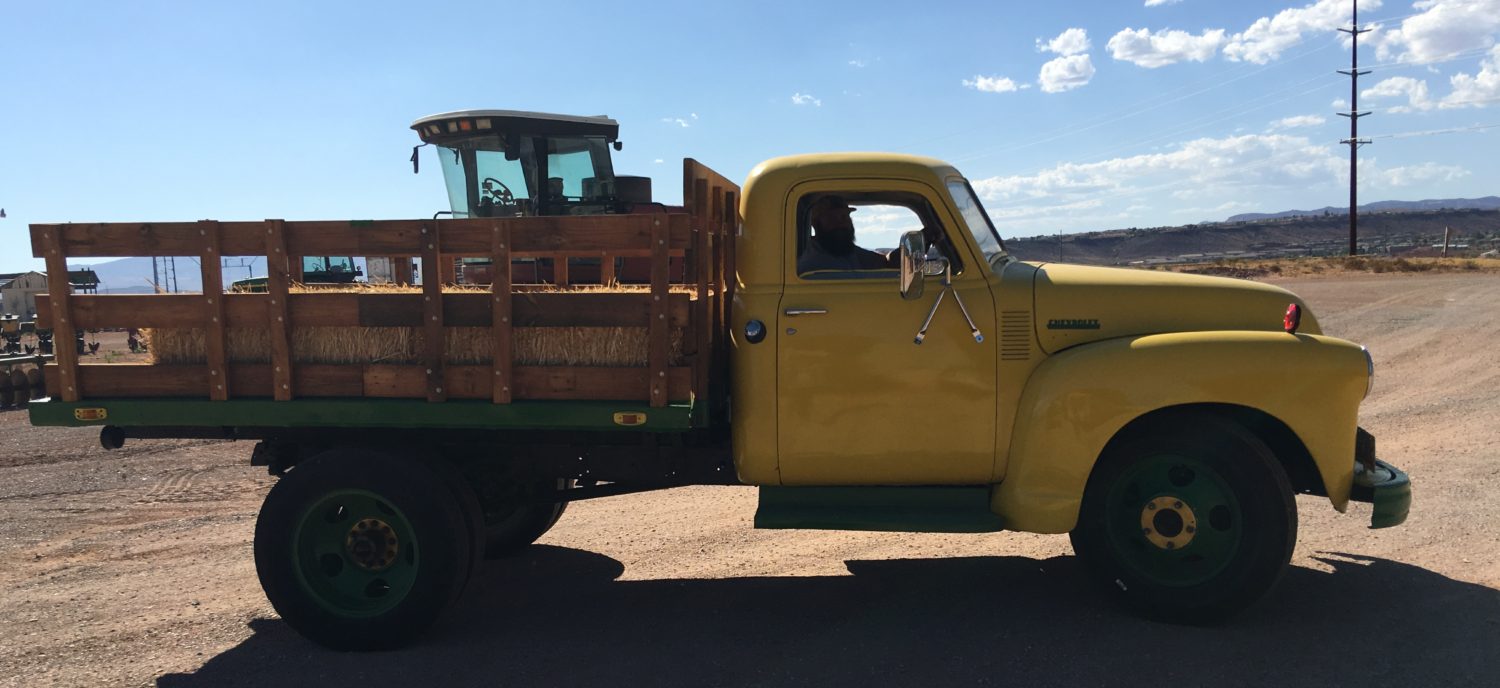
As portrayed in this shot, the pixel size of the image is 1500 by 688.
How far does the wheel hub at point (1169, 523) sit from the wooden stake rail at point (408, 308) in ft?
6.97

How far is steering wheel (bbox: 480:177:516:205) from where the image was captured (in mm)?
10195

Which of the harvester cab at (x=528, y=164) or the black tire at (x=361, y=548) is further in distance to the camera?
the harvester cab at (x=528, y=164)

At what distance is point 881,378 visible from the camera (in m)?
4.53

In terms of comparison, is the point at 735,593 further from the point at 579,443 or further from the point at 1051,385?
the point at 1051,385

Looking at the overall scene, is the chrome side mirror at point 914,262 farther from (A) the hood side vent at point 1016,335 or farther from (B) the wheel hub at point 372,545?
(B) the wheel hub at point 372,545

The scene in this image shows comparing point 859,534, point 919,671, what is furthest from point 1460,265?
point 919,671

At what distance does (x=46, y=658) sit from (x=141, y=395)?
1.27 m

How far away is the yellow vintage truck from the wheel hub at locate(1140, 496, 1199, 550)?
0.04 ft

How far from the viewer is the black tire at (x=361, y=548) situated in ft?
15.1

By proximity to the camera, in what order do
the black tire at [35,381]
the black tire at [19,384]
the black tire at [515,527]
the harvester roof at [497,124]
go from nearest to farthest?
1. the black tire at [515,527]
2. the harvester roof at [497,124]
3. the black tire at [19,384]
4. the black tire at [35,381]

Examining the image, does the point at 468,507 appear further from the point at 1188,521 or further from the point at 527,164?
the point at 527,164

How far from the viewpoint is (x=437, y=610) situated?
4.64 m

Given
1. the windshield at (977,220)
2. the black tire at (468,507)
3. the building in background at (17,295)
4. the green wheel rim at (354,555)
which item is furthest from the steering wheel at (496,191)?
the building in background at (17,295)

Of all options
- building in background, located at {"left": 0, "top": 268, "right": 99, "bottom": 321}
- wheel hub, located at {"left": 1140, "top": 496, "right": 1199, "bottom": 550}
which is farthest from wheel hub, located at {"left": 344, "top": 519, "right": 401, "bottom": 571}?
building in background, located at {"left": 0, "top": 268, "right": 99, "bottom": 321}
